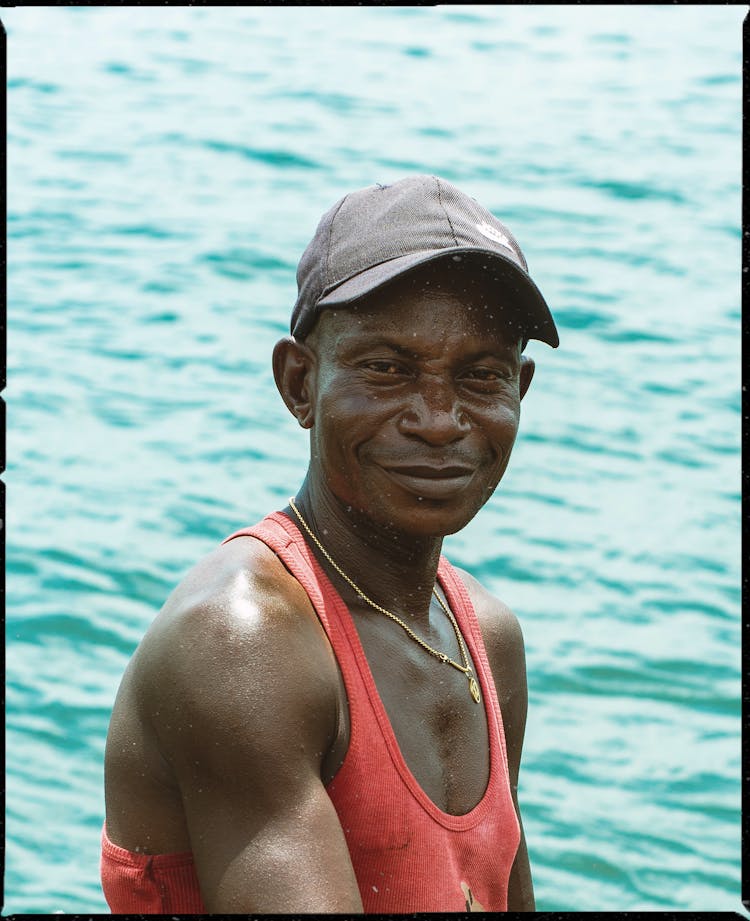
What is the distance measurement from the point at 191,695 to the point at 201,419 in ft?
28.0

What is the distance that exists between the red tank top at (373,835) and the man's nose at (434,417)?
29 cm

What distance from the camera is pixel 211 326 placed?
12.0 meters

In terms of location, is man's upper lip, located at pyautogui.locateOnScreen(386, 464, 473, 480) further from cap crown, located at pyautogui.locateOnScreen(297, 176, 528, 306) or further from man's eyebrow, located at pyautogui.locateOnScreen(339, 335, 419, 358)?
cap crown, located at pyautogui.locateOnScreen(297, 176, 528, 306)

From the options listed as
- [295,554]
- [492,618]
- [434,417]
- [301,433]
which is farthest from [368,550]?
[301,433]

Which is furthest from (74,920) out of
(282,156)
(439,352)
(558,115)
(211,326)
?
(558,115)

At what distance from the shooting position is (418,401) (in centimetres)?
247

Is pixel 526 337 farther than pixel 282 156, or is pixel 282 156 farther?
pixel 282 156

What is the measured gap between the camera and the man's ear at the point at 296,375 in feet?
8.61

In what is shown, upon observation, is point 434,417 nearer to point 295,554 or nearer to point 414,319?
point 414,319

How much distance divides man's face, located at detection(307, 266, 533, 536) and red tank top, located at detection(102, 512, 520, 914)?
7.3 inches

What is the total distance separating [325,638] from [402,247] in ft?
1.99

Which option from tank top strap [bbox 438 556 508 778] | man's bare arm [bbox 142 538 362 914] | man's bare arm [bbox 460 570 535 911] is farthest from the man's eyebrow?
man's bare arm [bbox 460 570 535 911]

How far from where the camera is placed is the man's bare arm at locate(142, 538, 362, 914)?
2.26 meters

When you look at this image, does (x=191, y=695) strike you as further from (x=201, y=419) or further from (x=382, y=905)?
(x=201, y=419)
